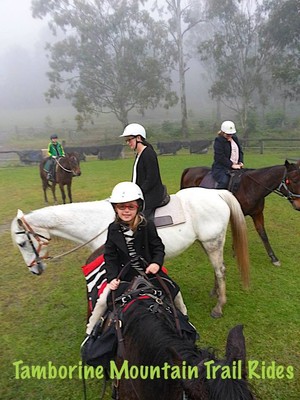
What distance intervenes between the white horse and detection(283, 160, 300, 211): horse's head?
4.88 ft

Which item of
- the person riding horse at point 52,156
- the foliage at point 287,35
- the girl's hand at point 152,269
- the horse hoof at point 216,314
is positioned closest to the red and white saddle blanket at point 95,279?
the girl's hand at point 152,269

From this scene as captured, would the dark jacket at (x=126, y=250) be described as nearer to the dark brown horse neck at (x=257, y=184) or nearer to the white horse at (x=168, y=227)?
the white horse at (x=168, y=227)

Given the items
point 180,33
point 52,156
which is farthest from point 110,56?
point 52,156

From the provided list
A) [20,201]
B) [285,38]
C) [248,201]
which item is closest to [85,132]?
[285,38]

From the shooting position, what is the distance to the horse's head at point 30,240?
10.4ft

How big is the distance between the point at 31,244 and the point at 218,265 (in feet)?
6.80

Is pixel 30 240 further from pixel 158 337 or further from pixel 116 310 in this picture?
pixel 158 337

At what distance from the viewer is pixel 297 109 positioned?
44.9m

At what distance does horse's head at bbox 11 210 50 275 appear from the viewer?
3.17 metres

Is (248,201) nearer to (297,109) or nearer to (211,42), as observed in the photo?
(211,42)

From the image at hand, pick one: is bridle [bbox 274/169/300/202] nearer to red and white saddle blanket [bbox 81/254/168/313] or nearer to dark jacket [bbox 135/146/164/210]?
dark jacket [bbox 135/146/164/210]

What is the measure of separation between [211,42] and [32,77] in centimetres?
8396

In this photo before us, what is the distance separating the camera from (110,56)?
30391mm

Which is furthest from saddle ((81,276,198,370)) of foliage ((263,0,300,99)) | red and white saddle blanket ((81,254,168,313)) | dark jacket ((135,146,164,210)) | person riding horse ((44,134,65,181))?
foliage ((263,0,300,99))
